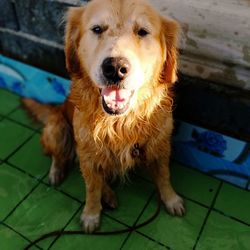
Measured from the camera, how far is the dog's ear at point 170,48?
235 cm

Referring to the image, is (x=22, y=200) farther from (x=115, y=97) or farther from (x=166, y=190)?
(x=115, y=97)

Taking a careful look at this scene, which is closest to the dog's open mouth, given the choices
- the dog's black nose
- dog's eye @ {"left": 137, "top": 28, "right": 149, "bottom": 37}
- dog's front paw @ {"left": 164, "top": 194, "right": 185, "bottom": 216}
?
the dog's black nose

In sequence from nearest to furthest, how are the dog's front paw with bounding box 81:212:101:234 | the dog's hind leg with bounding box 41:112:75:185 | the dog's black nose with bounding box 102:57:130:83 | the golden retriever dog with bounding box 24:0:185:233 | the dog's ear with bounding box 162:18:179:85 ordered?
the dog's black nose with bounding box 102:57:130:83 → the golden retriever dog with bounding box 24:0:185:233 → the dog's ear with bounding box 162:18:179:85 → the dog's front paw with bounding box 81:212:101:234 → the dog's hind leg with bounding box 41:112:75:185

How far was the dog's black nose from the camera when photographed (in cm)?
192

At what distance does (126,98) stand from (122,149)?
1.79ft

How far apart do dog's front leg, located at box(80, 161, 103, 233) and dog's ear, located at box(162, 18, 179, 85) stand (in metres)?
0.90

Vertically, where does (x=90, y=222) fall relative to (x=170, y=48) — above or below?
below

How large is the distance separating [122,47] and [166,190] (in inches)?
54.9

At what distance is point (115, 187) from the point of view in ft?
10.4

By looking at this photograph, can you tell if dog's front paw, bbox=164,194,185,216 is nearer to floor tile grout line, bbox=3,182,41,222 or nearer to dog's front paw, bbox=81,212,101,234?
dog's front paw, bbox=81,212,101,234

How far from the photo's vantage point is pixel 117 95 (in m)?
2.15

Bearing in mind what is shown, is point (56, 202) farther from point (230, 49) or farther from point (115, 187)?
point (230, 49)

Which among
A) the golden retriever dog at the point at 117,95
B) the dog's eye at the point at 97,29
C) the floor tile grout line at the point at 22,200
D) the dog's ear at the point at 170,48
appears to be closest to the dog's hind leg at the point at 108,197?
the golden retriever dog at the point at 117,95

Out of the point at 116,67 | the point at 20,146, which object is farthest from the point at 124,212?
the point at 116,67
